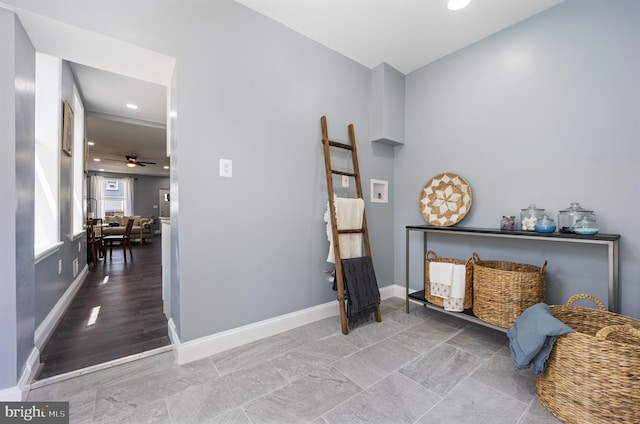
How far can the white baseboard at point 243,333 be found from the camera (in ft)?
5.41

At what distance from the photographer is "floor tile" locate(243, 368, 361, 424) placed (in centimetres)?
120

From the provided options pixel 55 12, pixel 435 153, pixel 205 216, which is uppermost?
pixel 55 12

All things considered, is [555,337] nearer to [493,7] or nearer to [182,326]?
[182,326]

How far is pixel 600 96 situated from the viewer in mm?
1688

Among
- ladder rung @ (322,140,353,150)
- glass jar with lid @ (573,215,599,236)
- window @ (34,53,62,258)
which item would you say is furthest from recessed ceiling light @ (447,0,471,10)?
window @ (34,53,62,258)

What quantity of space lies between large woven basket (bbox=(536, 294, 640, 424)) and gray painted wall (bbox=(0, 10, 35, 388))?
2.59 meters

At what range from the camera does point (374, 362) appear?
5.40 ft

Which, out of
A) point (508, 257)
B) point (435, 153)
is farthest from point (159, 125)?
point (508, 257)

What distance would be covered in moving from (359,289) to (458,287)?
76 cm

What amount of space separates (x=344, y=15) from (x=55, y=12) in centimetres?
173

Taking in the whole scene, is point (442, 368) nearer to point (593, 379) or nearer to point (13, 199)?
point (593, 379)

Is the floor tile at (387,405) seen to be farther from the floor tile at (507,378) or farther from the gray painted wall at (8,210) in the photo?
the gray painted wall at (8,210)

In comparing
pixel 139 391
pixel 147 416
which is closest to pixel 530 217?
pixel 147 416

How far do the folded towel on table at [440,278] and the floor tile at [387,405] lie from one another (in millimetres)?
832
